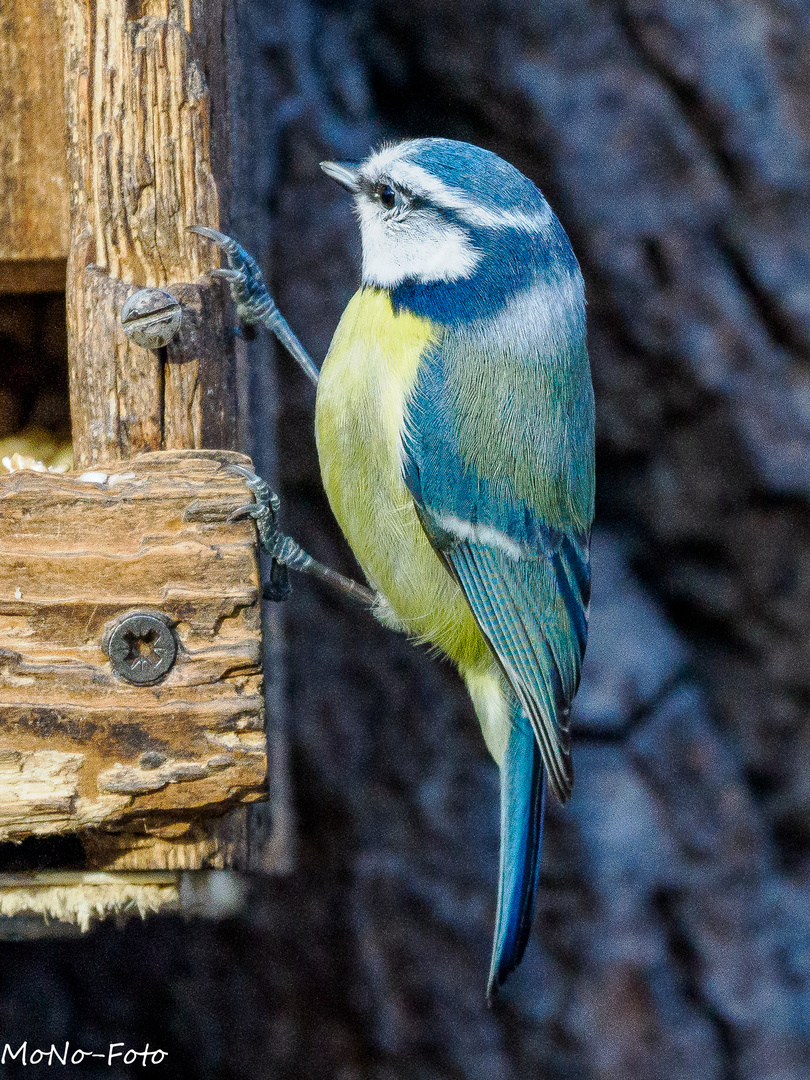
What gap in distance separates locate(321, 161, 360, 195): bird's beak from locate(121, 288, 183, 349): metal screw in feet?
1.60

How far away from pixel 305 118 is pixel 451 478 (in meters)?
1.14

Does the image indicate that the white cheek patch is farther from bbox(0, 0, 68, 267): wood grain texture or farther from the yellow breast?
bbox(0, 0, 68, 267): wood grain texture

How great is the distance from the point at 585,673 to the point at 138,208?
1.51 metres

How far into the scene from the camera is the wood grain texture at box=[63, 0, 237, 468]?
1.45m

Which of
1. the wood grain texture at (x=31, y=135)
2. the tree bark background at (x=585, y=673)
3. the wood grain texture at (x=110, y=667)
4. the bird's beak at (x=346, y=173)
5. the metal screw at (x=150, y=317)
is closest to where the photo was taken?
the wood grain texture at (x=110, y=667)

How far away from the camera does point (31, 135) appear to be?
1562mm

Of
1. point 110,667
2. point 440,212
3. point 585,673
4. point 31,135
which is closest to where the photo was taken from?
point 110,667

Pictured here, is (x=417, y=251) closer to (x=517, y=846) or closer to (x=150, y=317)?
(x=150, y=317)

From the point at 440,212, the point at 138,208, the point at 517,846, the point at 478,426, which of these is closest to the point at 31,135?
the point at 138,208

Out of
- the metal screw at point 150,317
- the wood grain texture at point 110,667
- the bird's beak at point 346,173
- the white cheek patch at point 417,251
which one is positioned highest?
the bird's beak at point 346,173

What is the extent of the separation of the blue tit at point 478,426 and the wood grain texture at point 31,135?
460 mm

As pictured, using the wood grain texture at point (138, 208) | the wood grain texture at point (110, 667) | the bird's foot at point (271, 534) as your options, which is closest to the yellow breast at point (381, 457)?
the bird's foot at point (271, 534)

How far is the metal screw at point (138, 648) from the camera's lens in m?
1.29

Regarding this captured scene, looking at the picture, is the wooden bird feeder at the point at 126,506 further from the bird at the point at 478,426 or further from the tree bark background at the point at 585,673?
the tree bark background at the point at 585,673
